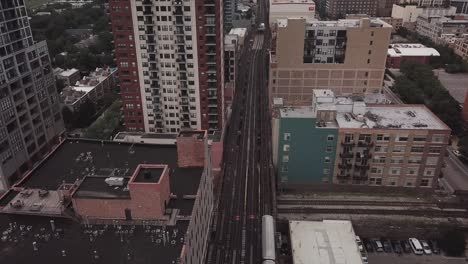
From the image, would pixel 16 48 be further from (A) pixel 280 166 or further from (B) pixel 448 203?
(B) pixel 448 203

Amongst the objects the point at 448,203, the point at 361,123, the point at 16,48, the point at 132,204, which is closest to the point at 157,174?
the point at 132,204

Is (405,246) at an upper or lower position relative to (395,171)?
lower

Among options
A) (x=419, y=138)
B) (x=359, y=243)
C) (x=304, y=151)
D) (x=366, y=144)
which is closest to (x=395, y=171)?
(x=419, y=138)

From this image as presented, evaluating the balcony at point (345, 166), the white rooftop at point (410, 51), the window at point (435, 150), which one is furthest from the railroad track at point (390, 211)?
the white rooftop at point (410, 51)

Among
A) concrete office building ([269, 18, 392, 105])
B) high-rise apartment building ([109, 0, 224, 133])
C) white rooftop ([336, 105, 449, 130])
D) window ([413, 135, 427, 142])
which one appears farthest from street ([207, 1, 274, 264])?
window ([413, 135, 427, 142])

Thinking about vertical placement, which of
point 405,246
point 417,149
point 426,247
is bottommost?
point 405,246

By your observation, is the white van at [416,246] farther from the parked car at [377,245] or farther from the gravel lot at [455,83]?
the gravel lot at [455,83]

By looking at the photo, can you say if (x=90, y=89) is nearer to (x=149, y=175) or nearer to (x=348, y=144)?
(x=348, y=144)
